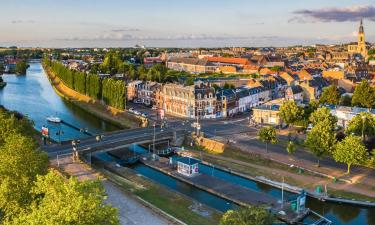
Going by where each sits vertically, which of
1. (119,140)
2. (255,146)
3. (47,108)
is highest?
(119,140)

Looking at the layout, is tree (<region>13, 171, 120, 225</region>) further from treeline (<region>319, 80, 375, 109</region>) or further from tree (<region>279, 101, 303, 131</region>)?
treeline (<region>319, 80, 375, 109</region>)

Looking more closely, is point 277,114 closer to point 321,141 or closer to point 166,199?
point 321,141

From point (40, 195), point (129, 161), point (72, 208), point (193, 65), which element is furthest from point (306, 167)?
point (193, 65)

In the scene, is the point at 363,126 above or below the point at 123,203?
above

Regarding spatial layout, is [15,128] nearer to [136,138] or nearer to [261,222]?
[136,138]

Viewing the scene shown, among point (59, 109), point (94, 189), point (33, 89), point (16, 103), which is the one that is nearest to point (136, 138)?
point (94, 189)

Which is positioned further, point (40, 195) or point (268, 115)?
point (268, 115)

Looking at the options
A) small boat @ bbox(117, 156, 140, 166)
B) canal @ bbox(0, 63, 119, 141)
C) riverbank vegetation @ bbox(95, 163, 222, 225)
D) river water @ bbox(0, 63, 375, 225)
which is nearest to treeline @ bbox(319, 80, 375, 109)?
river water @ bbox(0, 63, 375, 225)
